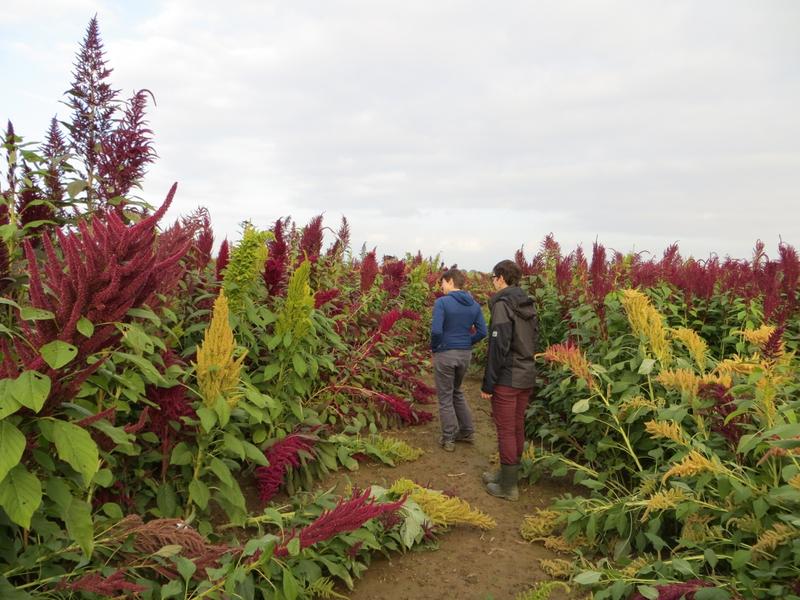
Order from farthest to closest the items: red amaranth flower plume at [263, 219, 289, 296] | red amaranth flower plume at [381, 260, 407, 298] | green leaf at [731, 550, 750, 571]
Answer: red amaranth flower plume at [381, 260, 407, 298] < red amaranth flower plume at [263, 219, 289, 296] < green leaf at [731, 550, 750, 571]

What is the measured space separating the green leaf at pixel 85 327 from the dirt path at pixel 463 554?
2110 mm

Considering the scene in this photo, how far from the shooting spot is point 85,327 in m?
1.27

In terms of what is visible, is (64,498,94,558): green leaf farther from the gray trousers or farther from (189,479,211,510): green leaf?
the gray trousers

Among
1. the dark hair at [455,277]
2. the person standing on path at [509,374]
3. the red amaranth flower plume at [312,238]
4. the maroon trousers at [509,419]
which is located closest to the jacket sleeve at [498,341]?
the person standing on path at [509,374]

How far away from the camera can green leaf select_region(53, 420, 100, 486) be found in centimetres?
127

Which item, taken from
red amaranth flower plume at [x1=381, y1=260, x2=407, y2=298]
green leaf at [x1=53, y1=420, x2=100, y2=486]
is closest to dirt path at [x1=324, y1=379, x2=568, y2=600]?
red amaranth flower plume at [x1=381, y1=260, x2=407, y2=298]

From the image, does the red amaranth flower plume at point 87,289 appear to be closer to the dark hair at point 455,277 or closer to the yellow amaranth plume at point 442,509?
the yellow amaranth plume at point 442,509

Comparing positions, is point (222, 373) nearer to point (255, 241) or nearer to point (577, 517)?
point (255, 241)

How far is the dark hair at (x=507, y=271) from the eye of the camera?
4.54 metres

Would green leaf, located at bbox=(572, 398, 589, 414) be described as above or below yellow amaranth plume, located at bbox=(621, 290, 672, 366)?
below

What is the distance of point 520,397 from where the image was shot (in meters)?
4.31

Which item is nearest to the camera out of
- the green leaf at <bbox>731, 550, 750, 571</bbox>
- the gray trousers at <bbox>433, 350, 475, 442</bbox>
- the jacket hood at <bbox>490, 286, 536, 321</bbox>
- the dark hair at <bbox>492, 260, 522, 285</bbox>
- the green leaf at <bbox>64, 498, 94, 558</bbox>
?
the green leaf at <bbox>64, 498, 94, 558</bbox>

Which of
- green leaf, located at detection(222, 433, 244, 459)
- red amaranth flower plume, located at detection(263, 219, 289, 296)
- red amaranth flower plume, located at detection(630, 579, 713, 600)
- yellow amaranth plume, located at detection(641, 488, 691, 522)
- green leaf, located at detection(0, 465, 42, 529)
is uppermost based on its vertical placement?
red amaranth flower plume, located at detection(263, 219, 289, 296)

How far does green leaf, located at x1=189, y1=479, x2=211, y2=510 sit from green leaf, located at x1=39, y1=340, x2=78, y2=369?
4.38 ft
